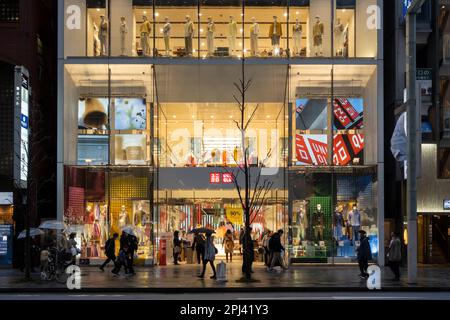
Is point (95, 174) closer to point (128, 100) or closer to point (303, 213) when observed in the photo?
point (128, 100)

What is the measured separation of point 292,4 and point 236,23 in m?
2.75

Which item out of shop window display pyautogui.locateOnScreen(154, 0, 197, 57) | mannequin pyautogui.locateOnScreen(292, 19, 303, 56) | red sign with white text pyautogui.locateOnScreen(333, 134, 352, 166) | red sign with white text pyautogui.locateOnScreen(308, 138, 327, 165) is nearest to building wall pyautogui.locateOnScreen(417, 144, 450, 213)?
red sign with white text pyautogui.locateOnScreen(333, 134, 352, 166)

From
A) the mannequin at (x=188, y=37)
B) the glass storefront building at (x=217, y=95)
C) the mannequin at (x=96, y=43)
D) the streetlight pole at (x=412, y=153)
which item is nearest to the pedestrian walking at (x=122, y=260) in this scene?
the glass storefront building at (x=217, y=95)

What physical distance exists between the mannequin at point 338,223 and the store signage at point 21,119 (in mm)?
13804

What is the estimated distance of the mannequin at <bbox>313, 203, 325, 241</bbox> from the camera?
33531 mm

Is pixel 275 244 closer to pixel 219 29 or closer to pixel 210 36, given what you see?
pixel 210 36

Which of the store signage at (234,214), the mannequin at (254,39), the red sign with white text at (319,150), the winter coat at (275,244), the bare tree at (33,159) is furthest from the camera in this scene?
the store signage at (234,214)

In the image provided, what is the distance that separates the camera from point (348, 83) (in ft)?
113

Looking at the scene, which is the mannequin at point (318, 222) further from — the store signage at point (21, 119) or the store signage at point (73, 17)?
the store signage at point (73, 17)

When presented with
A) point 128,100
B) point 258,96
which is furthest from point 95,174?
point 258,96

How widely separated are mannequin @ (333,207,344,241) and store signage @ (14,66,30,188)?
45.3 feet

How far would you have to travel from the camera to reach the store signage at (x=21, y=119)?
31.2m

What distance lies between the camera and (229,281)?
25.6 m

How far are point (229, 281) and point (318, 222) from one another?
9.15 meters
